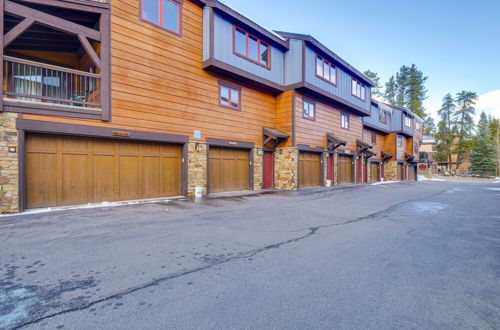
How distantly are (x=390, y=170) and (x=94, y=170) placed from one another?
28.4 meters

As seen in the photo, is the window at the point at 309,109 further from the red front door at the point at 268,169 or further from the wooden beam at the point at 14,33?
the wooden beam at the point at 14,33

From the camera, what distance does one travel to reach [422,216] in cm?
748

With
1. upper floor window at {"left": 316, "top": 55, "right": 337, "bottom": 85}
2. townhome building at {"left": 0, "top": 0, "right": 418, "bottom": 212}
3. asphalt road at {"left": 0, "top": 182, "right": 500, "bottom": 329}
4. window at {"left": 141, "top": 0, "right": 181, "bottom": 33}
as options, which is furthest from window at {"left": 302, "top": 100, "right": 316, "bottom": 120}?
asphalt road at {"left": 0, "top": 182, "right": 500, "bottom": 329}

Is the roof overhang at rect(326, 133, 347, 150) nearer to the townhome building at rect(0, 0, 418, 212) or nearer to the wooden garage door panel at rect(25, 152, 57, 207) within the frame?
the townhome building at rect(0, 0, 418, 212)

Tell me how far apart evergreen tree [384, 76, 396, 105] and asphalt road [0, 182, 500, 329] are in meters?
55.1

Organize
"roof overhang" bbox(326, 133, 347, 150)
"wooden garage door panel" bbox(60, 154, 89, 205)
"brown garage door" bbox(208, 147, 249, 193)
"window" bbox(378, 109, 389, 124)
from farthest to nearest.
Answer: "window" bbox(378, 109, 389, 124), "roof overhang" bbox(326, 133, 347, 150), "brown garage door" bbox(208, 147, 249, 193), "wooden garage door panel" bbox(60, 154, 89, 205)

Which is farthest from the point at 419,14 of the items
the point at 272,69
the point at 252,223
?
the point at 252,223

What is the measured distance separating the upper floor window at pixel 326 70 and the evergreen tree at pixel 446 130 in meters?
47.7

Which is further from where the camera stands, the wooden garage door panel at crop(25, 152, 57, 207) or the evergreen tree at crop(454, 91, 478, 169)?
the evergreen tree at crop(454, 91, 478, 169)

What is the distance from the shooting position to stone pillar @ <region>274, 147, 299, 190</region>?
13.6m

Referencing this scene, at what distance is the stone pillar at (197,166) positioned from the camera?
10.4m

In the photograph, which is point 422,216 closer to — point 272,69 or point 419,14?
point 272,69

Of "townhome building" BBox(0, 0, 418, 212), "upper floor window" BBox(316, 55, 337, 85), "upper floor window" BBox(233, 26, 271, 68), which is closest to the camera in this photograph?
"townhome building" BBox(0, 0, 418, 212)

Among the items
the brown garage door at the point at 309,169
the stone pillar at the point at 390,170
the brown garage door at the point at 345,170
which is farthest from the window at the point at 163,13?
the stone pillar at the point at 390,170
